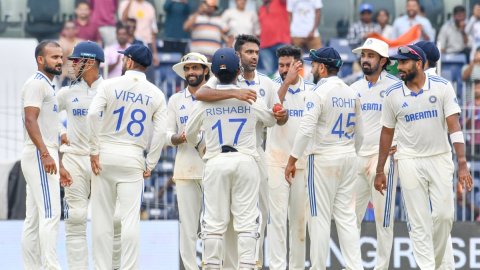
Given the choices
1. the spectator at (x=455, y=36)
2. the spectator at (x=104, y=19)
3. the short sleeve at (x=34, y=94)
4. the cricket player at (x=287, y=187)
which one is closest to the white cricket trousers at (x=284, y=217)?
the cricket player at (x=287, y=187)

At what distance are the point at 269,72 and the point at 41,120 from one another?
21.8ft

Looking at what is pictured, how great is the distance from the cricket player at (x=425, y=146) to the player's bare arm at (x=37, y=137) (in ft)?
10.8

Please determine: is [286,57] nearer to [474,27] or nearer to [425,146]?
[425,146]

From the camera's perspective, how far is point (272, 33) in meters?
18.1

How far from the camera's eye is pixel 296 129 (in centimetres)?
1280

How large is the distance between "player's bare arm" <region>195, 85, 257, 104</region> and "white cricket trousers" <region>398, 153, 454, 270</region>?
1747mm

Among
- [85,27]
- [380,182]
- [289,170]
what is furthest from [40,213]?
[85,27]

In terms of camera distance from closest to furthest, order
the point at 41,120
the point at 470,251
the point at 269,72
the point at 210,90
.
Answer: the point at 210,90
the point at 41,120
the point at 470,251
the point at 269,72

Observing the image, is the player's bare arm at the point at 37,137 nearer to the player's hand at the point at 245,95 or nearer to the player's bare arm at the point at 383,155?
the player's hand at the point at 245,95

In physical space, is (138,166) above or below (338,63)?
below

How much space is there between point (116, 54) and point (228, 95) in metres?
6.44

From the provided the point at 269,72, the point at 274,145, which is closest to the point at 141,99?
the point at 274,145

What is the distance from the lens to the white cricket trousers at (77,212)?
1231cm

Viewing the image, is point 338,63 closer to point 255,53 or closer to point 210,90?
point 255,53
